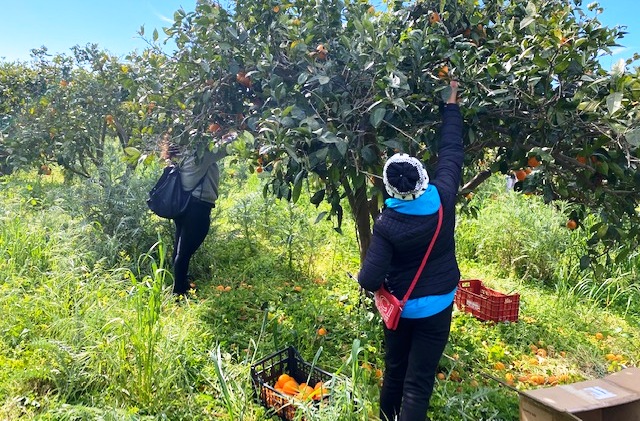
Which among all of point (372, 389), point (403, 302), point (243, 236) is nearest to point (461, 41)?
point (403, 302)

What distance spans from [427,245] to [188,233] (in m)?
2.03

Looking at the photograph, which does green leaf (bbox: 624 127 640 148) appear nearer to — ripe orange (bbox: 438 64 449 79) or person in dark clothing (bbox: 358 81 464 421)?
person in dark clothing (bbox: 358 81 464 421)

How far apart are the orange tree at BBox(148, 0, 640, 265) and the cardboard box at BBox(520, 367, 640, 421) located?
0.65 metres

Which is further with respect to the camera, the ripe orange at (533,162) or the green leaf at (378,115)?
the ripe orange at (533,162)

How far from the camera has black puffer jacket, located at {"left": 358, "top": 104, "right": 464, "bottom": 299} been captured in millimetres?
1893

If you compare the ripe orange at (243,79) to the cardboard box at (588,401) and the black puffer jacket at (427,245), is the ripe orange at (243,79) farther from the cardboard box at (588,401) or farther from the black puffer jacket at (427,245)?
the cardboard box at (588,401)

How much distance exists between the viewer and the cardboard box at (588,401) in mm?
1968

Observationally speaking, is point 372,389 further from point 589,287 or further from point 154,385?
point 589,287

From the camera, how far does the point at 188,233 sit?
3.46 m

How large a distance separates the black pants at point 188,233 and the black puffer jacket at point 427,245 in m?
1.75

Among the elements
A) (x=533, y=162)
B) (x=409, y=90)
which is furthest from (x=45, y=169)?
(x=533, y=162)

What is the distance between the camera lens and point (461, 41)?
2180 mm

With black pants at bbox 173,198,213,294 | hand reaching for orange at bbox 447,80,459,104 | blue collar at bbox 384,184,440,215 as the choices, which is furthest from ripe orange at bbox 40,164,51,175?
hand reaching for orange at bbox 447,80,459,104

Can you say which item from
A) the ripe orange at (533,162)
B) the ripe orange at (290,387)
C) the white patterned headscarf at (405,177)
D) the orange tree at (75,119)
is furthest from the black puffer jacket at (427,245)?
the orange tree at (75,119)
